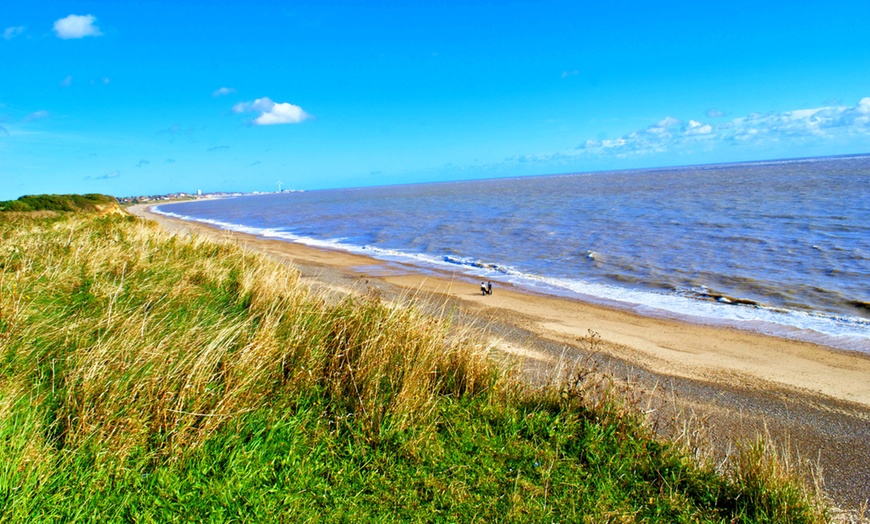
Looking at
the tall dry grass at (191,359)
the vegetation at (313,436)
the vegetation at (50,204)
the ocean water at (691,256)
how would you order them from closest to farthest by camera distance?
the vegetation at (313,436), the tall dry grass at (191,359), the ocean water at (691,256), the vegetation at (50,204)

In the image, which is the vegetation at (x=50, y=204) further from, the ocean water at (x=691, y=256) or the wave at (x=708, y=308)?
the wave at (x=708, y=308)

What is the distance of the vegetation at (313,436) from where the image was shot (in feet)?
11.1

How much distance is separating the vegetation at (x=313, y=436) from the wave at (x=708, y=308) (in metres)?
8.40

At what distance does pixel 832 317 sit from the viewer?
1193cm

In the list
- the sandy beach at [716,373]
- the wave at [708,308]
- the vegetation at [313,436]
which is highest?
the vegetation at [313,436]

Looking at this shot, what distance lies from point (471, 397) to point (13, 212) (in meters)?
24.3

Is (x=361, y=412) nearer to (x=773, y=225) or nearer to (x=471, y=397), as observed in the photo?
(x=471, y=397)

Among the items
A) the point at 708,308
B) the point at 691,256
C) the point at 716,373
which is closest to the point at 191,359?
the point at 716,373

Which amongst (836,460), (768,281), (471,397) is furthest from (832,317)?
(471,397)

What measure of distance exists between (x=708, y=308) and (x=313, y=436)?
12.4m

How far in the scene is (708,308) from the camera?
13.2 metres

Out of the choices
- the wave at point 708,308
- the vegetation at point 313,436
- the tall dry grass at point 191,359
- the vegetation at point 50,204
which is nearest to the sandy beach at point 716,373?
the wave at point 708,308

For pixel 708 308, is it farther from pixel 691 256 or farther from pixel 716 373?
pixel 691 256

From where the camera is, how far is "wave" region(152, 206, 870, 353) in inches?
424
